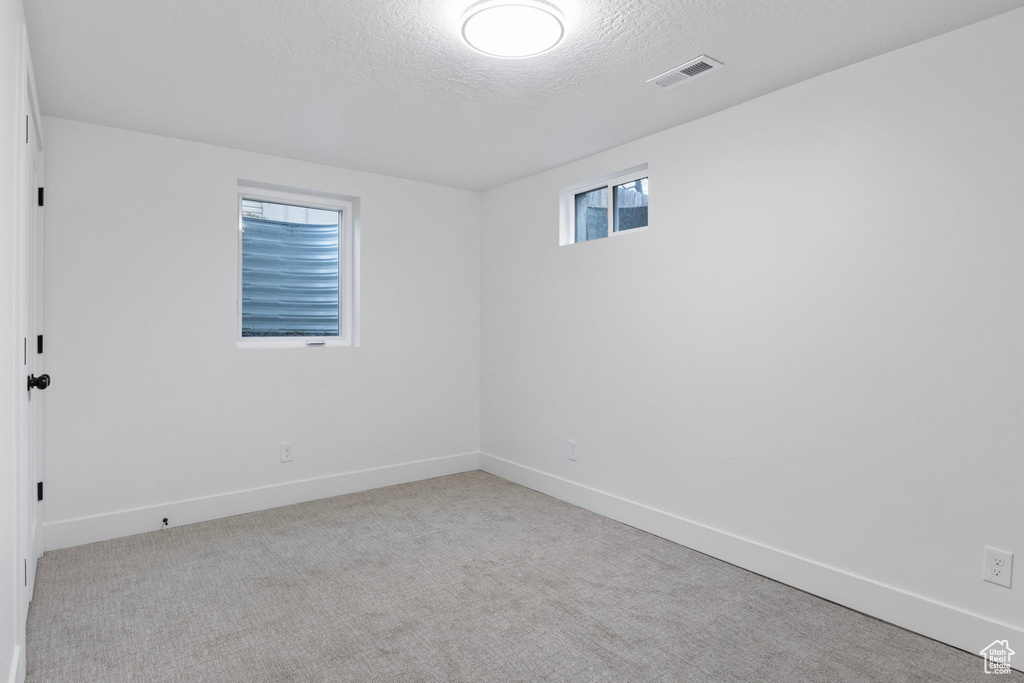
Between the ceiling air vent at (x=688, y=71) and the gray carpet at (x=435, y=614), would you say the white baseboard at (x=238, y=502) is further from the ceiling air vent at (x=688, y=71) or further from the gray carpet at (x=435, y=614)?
the ceiling air vent at (x=688, y=71)

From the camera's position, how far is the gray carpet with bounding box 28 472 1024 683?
2.13 m

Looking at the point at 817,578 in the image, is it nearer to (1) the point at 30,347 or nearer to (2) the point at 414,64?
(2) the point at 414,64

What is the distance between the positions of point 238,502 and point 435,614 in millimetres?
1962

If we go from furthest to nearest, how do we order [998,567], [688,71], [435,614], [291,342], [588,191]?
[291,342] → [588,191] → [688,71] → [435,614] → [998,567]

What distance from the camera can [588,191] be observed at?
4113 mm

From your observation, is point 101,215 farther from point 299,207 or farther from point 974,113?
point 974,113

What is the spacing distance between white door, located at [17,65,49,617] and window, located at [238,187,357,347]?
1142mm

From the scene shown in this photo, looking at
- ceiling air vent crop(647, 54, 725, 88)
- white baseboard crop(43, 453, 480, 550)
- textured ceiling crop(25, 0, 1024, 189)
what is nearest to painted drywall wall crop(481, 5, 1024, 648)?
textured ceiling crop(25, 0, 1024, 189)

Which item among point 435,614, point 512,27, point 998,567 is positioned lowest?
point 435,614

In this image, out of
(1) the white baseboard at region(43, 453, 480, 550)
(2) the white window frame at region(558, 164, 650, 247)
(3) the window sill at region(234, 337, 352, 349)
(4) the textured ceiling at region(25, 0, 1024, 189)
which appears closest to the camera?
(4) the textured ceiling at region(25, 0, 1024, 189)

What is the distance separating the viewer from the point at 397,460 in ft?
15.1

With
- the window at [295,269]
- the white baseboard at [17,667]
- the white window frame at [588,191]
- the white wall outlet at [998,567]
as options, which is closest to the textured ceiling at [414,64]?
the white window frame at [588,191]

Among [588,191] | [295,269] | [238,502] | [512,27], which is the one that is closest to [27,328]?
[238,502]

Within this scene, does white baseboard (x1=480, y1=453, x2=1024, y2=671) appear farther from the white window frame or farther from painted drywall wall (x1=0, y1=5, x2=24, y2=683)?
painted drywall wall (x1=0, y1=5, x2=24, y2=683)
